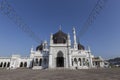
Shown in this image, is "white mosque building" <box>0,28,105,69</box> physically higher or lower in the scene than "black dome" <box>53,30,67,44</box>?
lower

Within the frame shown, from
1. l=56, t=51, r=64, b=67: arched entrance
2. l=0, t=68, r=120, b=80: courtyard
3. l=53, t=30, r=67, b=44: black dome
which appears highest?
l=53, t=30, r=67, b=44: black dome

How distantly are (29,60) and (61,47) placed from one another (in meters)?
21.8

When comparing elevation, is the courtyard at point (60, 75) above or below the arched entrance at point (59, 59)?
below

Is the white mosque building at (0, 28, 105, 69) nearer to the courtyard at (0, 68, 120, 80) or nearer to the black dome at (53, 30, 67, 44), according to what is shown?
the black dome at (53, 30, 67, 44)

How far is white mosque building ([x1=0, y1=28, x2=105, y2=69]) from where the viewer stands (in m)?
38.5

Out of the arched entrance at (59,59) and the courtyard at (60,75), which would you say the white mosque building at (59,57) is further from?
the courtyard at (60,75)

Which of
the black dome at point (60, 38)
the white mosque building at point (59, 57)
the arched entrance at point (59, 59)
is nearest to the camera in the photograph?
the white mosque building at point (59, 57)

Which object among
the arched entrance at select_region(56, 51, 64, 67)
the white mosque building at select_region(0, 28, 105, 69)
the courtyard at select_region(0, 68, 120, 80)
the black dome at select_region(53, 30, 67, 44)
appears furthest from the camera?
the black dome at select_region(53, 30, 67, 44)

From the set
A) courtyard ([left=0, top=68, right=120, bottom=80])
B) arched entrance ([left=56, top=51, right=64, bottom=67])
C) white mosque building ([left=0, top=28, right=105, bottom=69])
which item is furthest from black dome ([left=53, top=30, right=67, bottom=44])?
courtyard ([left=0, top=68, right=120, bottom=80])

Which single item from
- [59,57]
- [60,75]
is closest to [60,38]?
[59,57]

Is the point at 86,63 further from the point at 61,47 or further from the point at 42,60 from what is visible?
the point at 42,60

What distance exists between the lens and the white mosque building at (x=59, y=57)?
38.5m

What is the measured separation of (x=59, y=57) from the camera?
40.2 metres

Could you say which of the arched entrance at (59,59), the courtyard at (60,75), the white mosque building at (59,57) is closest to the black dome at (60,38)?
the white mosque building at (59,57)
